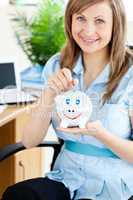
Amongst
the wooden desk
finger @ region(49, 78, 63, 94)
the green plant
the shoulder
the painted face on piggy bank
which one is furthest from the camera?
the green plant

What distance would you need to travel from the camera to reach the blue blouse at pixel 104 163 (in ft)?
3.73

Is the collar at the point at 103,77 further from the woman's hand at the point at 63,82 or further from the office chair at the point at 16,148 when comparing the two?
the office chair at the point at 16,148

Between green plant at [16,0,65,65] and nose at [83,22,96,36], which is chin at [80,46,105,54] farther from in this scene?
green plant at [16,0,65,65]

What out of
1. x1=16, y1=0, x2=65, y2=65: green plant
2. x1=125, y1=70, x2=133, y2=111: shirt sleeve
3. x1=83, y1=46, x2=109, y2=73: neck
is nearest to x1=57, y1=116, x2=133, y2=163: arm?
x1=125, y1=70, x2=133, y2=111: shirt sleeve

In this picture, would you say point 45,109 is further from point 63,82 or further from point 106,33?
point 106,33

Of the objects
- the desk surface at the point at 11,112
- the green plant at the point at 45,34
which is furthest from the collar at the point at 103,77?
the green plant at the point at 45,34

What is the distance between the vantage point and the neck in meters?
1.22

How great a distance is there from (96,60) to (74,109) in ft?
0.85

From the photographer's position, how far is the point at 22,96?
162 centimetres

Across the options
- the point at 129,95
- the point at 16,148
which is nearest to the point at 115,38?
the point at 129,95

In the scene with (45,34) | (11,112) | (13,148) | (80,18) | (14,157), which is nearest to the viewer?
(80,18)

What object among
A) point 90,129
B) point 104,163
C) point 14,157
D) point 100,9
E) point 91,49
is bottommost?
point 14,157

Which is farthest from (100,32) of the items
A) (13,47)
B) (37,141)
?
(13,47)

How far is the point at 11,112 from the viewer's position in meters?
1.44
